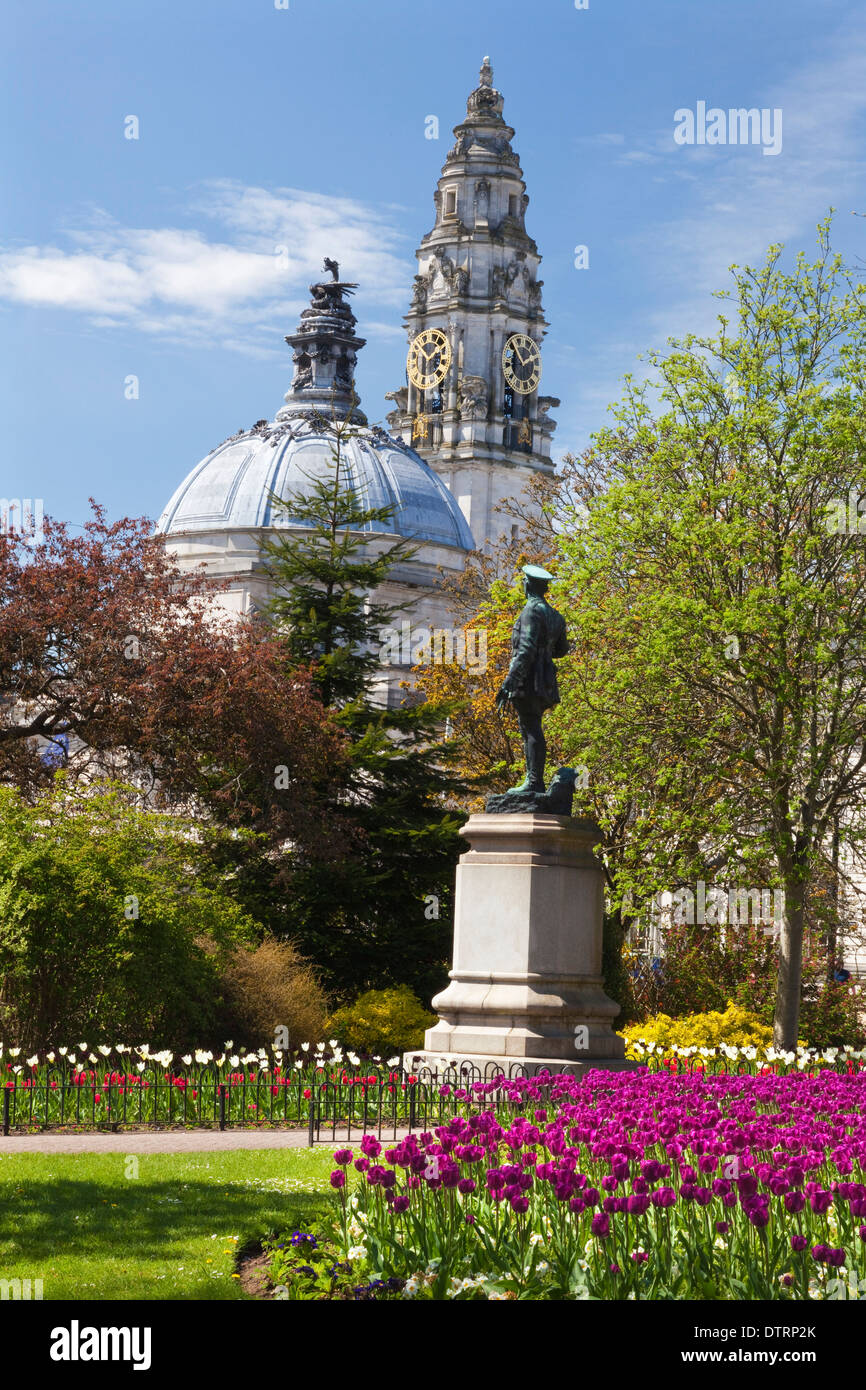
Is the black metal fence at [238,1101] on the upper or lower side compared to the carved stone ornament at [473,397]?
lower

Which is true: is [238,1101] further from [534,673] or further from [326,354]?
[326,354]

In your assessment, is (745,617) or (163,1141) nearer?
(163,1141)

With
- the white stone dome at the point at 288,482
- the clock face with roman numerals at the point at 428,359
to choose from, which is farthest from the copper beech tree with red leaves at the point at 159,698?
the clock face with roman numerals at the point at 428,359

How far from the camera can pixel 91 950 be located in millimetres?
19172

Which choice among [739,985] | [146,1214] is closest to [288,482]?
[739,985]

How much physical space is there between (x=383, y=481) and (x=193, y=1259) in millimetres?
66481

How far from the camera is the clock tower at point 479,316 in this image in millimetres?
104000

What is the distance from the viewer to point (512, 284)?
104m

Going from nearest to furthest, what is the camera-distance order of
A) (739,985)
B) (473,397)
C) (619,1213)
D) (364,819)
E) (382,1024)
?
(619,1213) → (382,1024) → (364,819) → (739,985) → (473,397)

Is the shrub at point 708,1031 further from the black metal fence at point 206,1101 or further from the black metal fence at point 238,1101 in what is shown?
the black metal fence at point 206,1101

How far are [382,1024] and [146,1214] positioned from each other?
11.3m

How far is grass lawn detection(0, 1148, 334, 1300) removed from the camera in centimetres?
902

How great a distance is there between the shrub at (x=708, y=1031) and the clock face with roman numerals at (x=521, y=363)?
85.2 meters
